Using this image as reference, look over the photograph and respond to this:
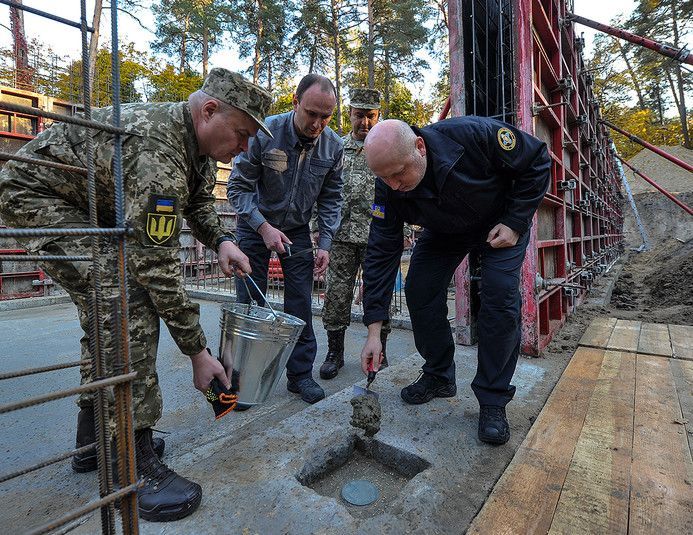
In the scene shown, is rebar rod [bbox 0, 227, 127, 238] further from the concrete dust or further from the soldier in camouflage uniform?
the concrete dust

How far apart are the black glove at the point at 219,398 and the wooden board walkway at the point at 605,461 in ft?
2.94

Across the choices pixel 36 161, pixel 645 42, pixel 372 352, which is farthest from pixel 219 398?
pixel 645 42

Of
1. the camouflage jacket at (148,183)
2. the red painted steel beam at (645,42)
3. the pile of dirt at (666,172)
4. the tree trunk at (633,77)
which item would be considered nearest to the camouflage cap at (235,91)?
the camouflage jacket at (148,183)

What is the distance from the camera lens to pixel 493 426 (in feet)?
5.60

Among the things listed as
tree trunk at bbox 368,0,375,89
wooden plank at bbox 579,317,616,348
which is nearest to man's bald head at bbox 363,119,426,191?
wooden plank at bbox 579,317,616,348

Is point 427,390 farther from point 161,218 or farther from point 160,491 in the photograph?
point 161,218

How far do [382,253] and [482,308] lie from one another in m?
0.55

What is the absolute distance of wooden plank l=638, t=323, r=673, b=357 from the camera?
9.51ft

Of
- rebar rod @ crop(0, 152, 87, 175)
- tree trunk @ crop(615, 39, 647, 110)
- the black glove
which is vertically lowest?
the black glove

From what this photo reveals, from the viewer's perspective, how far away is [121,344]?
932 millimetres

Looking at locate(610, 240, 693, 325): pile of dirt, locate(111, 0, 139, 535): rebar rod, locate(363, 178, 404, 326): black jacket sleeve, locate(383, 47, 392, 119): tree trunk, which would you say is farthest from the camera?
locate(383, 47, 392, 119): tree trunk

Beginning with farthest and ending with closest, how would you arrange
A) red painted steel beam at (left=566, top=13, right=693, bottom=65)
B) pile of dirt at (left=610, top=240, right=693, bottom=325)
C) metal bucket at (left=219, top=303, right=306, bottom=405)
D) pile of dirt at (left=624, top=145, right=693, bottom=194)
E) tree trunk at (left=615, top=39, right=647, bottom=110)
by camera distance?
tree trunk at (left=615, top=39, right=647, bottom=110) < pile of dirt at (left=624, top=145, right=693, bottom=194) < pile of dirt at (left=610, top=240, right=693, bottom=325) < red painted steel beam at (left=566, top=13, right=693, bottom=65) < metal bucket at (left=219, top=303, right=306, bottom=405)

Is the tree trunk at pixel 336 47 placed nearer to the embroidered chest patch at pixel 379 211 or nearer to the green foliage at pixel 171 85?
the green foliage at pixel 171 85

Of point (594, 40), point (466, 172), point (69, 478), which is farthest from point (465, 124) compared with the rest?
point (594, 40)
